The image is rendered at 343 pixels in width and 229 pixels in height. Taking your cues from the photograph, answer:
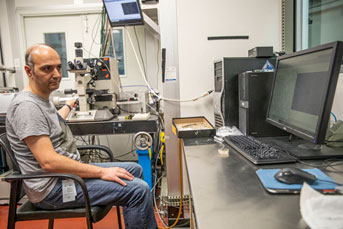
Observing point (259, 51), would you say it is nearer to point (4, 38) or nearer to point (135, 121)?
point (135, 121)

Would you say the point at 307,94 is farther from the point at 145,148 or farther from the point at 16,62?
the point at 16,62

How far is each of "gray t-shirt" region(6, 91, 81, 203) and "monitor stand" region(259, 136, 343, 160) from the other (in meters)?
1.14

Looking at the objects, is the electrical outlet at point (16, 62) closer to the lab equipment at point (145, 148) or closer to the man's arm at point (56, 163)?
the lab equipment at point (145, 148)

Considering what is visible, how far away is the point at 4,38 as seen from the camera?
3.15 meters

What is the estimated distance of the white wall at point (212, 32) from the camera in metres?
1.72

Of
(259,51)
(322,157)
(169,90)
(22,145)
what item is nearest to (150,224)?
(22,145)

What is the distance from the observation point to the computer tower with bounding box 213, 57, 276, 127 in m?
1.52

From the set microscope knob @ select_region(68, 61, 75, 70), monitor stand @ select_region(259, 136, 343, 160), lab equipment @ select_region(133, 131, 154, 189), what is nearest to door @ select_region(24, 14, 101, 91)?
microscope knob @ select_region(68, 61, 75, 70)

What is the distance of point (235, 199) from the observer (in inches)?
25.2

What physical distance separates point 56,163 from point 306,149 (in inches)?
45.6

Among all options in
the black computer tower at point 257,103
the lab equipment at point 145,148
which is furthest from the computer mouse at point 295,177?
the lab equipment at point 145,148

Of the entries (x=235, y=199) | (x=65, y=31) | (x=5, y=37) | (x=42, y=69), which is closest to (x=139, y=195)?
(x=235, y=199)

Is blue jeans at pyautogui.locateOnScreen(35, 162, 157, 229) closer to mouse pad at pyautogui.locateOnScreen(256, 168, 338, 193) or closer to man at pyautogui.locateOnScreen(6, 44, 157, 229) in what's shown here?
man at pyautogui.locateOnScreen(6, 44, 157, 229)

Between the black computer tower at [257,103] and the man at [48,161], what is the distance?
703mm
